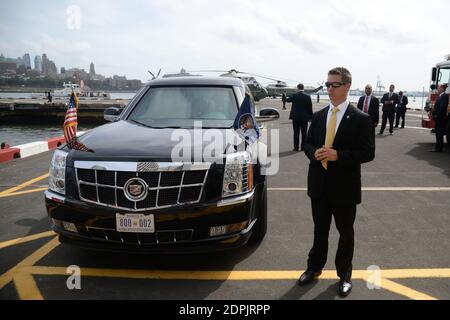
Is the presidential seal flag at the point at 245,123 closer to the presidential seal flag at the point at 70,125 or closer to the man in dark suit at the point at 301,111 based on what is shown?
the presidential seal flag at the point at 70,125

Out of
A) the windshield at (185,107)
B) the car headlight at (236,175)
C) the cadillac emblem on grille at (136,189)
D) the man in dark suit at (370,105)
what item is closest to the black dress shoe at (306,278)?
the car headlight at (236,175)

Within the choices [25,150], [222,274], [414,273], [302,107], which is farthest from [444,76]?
[25,150]

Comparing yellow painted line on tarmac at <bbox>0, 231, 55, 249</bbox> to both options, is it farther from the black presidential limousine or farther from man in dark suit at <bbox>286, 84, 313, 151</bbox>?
man in dark suit at <bbox>286, 84, 313, 151</bbox>

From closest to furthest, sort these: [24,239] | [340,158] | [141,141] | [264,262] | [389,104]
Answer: [340,158]
[141,141]
[264,262]
[24,239]
[389,104]

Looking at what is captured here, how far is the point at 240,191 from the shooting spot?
128 inches

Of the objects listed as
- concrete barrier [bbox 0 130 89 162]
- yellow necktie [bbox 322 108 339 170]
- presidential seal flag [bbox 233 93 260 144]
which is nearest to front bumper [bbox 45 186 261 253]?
yellow necktie [bbox 322 108 339 170]

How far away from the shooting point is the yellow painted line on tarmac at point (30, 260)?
3.33 meters

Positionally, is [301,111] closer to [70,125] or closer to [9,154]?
[70,125]

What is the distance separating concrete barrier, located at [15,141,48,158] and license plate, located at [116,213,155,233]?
7.64 m

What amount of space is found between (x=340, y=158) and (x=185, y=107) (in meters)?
2.30

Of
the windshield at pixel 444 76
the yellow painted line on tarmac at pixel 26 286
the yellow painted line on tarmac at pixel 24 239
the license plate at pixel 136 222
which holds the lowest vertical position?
the yellow painted line on tarmac at pixel 26 286

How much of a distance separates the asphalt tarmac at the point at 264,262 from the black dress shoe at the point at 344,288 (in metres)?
0.05

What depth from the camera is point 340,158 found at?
2934 millimetres
